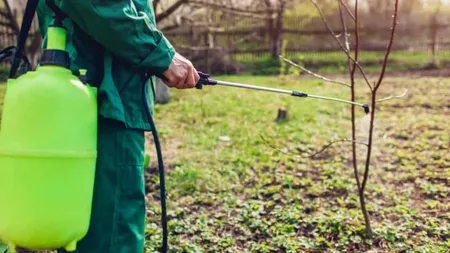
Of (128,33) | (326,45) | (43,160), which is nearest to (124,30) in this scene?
(128,33)

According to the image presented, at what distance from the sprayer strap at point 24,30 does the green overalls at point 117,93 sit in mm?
78

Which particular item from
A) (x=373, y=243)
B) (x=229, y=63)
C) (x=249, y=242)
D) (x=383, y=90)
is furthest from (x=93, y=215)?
(x=229, y=63)

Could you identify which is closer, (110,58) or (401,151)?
(110,58)

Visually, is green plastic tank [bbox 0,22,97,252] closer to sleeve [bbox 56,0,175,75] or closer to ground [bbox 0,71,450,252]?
sleeve [bbox 56,0,175,75]

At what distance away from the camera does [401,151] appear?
210 inches

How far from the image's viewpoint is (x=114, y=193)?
1680 millimetres

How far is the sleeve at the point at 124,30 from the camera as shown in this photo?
157 centimetres

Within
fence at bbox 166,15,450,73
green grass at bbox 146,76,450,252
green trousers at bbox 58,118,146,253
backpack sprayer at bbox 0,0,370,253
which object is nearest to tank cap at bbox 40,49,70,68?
backpack sprayer at bbox 0,0,370,253

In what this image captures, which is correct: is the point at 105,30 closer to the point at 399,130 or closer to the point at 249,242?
the point at 249,242

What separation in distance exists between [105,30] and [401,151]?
4.37 metres

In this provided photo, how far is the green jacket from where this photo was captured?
1.58m

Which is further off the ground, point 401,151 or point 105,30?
point 105,30

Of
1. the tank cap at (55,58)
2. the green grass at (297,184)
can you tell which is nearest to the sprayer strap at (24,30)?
the tank cap at (55,58)

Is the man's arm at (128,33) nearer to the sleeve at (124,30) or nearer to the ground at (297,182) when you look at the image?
the sleeve at (124,30)
